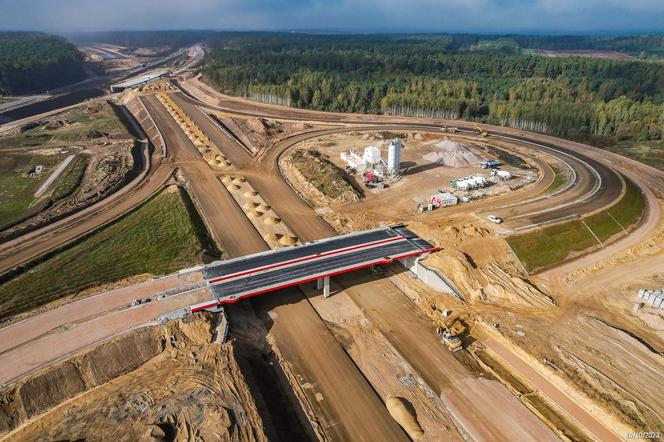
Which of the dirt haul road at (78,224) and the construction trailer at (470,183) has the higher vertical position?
the construction trailer at (470,183)

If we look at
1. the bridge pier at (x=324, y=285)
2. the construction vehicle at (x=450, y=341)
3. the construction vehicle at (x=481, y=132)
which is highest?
the construction vehicle at (x=481, y=132)

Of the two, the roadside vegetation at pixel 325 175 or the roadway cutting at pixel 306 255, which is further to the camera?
the roadside vegetation at pixel 325 175

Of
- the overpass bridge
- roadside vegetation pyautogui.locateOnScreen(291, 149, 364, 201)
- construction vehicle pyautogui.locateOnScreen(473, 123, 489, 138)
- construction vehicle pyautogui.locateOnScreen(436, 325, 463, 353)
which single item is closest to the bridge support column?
the overpass bridge

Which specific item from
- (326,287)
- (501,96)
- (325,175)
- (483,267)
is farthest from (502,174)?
(501,96)

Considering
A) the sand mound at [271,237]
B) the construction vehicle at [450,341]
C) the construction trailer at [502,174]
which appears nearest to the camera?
the construction vehicle at [450,341]

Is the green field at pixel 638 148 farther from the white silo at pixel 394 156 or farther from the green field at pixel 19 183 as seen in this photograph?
the green field at pixel 19 183

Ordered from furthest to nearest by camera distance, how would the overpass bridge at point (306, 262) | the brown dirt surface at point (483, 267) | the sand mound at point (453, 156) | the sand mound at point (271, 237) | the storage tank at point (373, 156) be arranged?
1. the sand mound at point (453, 156)
2. the storage tank at point (373, 156)
3. the sand mound at point (271, 237)
4. the brown dirt surface at point (483, 267)
5. the overpass bridge at point (306, 262)

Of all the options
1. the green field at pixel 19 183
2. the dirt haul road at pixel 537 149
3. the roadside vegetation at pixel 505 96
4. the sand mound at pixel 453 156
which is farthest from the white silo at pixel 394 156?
the roadside vegetation at pixel 505 96
